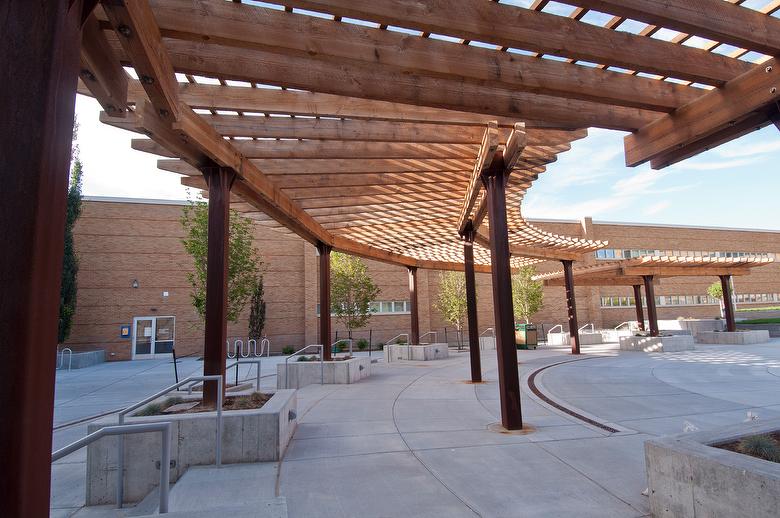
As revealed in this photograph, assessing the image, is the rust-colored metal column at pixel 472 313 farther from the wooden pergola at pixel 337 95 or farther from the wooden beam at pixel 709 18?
the wooden beam at pixel 709 18

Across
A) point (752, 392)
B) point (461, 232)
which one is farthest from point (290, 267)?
Result: point (752, 392)

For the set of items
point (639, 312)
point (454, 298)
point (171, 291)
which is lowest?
point (639, 312)

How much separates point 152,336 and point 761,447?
27360 millimetres

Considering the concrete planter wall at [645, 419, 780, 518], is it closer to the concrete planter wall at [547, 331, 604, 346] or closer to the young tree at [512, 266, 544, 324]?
the concrete planter wall at [547, 331, 604, 346]

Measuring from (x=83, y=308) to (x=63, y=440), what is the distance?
2047 cm

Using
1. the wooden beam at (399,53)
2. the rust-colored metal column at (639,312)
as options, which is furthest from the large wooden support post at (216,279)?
the rust-colored metal column at (639,312)

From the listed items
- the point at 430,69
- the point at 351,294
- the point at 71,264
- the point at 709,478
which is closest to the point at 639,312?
the point at 351,294

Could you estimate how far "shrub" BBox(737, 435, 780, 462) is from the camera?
3.33 m

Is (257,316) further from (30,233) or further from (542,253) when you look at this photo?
(30,233)

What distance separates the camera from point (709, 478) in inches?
127

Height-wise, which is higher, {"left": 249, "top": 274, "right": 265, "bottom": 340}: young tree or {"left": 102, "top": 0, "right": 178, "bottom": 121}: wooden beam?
{"left": 102, "top": 0, "right": 178, "bottom": 121}: wooden beam

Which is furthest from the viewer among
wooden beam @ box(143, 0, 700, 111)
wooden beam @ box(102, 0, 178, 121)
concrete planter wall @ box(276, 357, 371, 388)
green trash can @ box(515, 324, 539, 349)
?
green trash can @ box(515, 324, 539, 349)

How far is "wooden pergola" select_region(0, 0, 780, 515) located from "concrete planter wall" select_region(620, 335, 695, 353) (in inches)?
574

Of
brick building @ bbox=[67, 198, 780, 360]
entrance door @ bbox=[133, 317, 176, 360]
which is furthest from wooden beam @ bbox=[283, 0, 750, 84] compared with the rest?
entrance door @ bbox=[133, 317, 176, 360]
